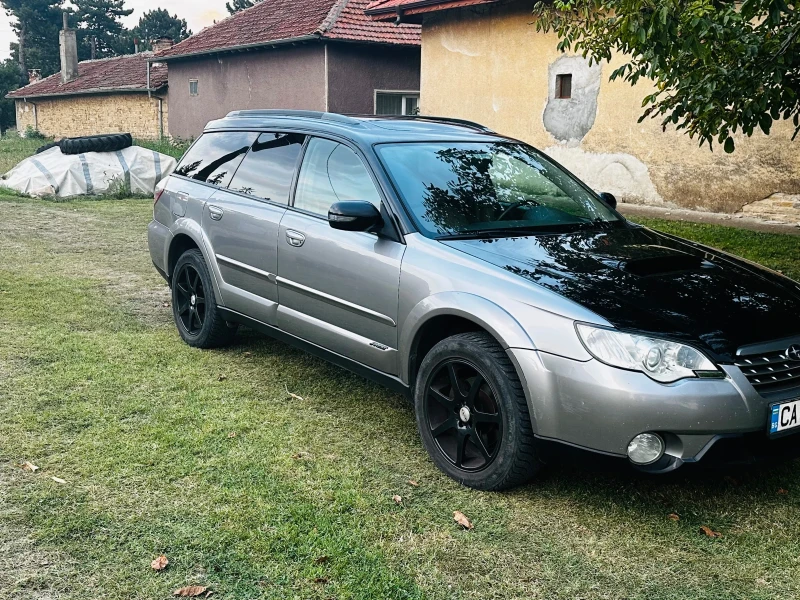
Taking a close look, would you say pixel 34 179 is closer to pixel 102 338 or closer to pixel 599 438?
pixel 102 338

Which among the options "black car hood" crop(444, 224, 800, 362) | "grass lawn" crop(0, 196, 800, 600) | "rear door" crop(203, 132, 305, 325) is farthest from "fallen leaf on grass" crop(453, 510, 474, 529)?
"rear door" crop(203, 132, 305, 325)

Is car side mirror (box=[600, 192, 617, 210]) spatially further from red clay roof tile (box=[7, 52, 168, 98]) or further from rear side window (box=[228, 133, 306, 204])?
red clay roof tile (box=[7, 52, 168, 98])

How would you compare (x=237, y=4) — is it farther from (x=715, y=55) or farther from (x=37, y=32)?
(x=715, y=55)

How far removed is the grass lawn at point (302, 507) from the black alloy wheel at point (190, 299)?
1.77ft

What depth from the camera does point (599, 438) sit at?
11.0 ft

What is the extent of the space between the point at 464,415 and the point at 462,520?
523 mm

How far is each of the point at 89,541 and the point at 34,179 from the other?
1474 centimetres

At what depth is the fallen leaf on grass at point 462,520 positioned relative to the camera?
3473mm

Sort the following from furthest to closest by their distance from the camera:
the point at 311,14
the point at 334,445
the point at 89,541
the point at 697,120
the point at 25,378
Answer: the point at 311,14 → the point at 697,120 → the point at 25,378 → the point at 334,445 → the point at 89,541

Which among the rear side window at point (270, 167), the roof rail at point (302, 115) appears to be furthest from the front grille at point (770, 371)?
the rear side window at point (270, 167)

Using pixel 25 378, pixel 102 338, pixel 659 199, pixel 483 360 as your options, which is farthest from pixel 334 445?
pixel 659 199

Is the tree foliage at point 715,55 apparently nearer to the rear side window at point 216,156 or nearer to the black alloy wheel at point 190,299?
the rear side window at point 216,156

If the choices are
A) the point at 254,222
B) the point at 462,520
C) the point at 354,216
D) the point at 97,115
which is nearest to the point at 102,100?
the point at 97,115

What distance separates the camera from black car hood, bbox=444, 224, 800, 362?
3.41 m
